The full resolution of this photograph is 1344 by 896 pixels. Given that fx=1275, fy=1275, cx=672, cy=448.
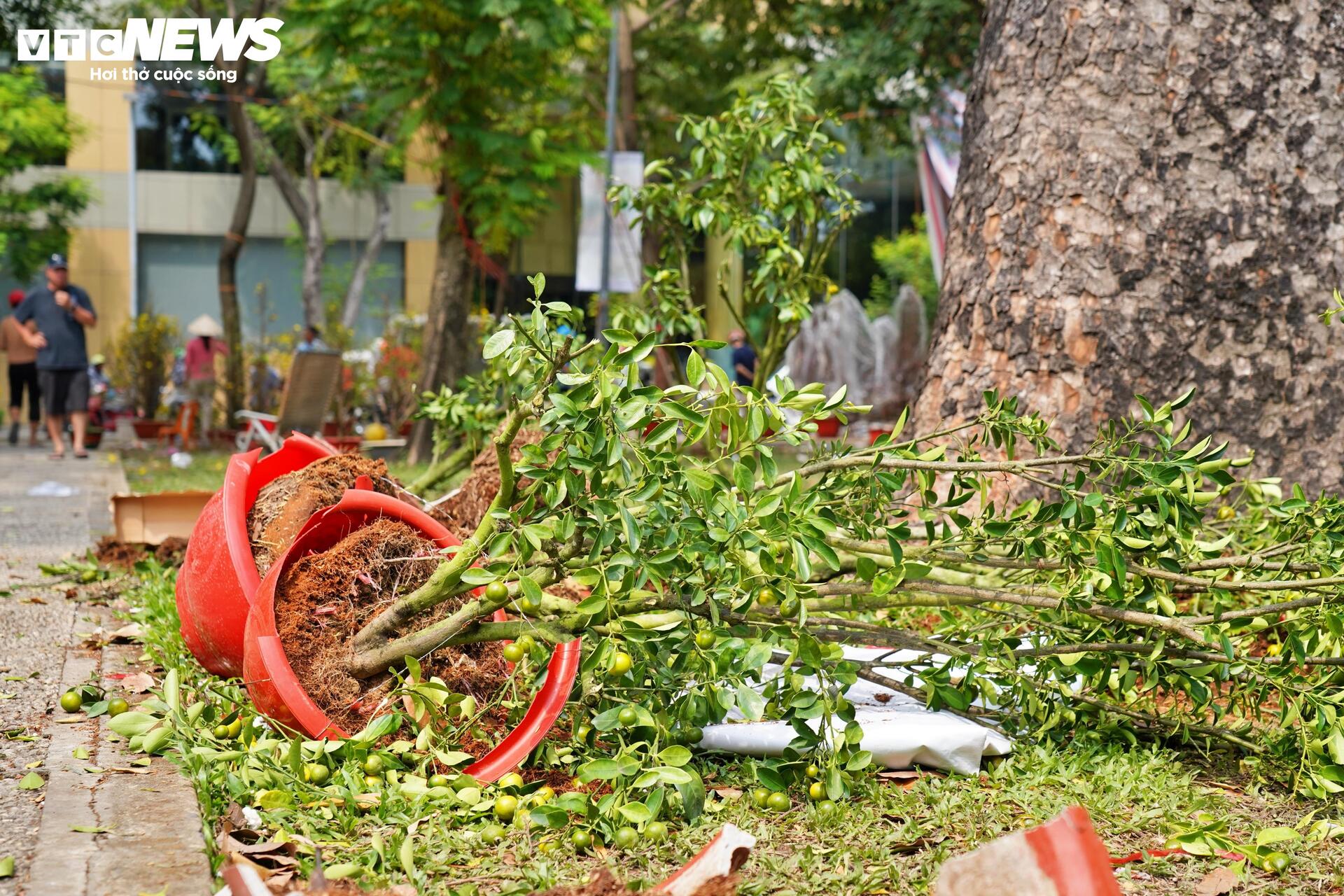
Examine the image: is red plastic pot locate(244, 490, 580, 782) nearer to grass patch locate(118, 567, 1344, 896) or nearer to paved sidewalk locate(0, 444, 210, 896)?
grass patch locate(118, 567, 1344, 896)

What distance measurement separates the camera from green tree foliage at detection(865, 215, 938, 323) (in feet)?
89.7

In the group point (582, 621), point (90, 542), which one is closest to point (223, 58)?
point (90, 542)

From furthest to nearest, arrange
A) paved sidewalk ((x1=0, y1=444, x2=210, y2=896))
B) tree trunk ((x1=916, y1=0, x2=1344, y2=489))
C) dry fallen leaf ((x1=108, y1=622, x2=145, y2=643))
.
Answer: tree trunk ((x1=916, y1=0, x2=1344, y2=489)) → dry fallen leaf ((x1=108, y1=622, x2=145, y2=643)) → paved sidewalk ((x1=0, y1=444, x2=210, y2=896))

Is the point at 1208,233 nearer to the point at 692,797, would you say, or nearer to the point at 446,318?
the point at 692,797

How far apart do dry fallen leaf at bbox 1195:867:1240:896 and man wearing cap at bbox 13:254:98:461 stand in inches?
480

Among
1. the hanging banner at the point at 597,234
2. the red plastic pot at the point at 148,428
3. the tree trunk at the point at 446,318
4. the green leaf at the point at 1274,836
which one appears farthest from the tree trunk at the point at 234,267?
the green leaf at the point at 1274,836

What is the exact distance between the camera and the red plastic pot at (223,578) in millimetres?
3078

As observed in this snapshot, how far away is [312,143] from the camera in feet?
93.0

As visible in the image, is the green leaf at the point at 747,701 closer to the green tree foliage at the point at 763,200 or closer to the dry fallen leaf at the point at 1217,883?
the dry fallen leaf at the point at 1217,883

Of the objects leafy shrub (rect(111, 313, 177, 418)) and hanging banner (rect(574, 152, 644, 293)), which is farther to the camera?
leafy shrub (rect(111, 313, 177, 418))

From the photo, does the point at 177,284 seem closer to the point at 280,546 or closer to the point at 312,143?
the point at 312,143

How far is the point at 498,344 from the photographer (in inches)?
94.7

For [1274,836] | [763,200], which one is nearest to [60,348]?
[763,200]

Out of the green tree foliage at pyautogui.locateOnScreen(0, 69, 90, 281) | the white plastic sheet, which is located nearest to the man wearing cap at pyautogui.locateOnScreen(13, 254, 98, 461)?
Answer: the green tree foliage at pyautogui.locateOnScreen(0, 69, 90, 281)
